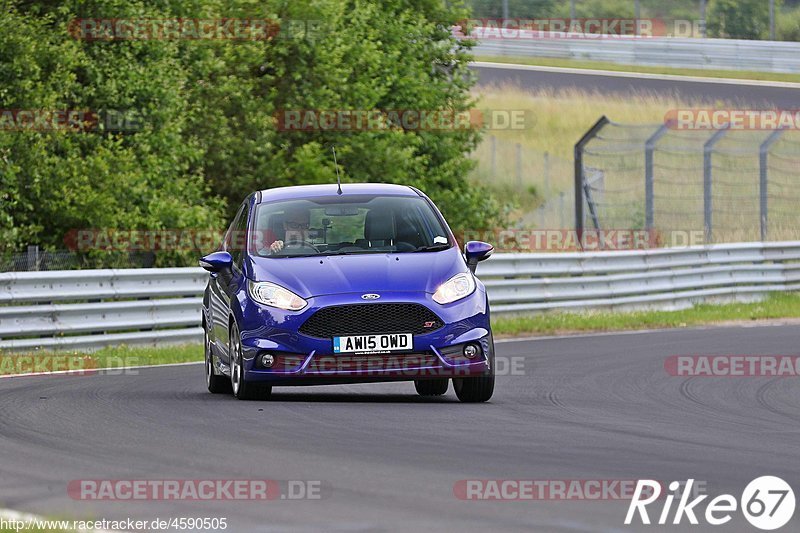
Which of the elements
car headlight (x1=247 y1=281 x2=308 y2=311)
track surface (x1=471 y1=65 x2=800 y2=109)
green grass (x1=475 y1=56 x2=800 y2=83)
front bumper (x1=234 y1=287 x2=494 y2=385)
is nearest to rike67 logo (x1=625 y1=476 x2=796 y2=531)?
front bumper (x1=234 y1=287 x2=494 y2=385)

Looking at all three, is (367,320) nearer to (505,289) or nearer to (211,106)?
(505,289)

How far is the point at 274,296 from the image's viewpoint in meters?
11.4

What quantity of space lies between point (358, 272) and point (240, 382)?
3.94 feet

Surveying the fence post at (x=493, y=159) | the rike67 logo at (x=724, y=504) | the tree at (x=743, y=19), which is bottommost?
the fence post at (x=493, y=159)

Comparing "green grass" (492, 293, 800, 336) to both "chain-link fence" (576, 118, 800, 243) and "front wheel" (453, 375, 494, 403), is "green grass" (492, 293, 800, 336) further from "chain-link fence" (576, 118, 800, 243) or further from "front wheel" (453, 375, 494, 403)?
"front wheel" (453, 375, 494, 403)

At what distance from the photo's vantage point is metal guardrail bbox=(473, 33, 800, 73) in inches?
1939

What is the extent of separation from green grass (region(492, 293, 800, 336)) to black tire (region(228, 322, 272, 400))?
9.27 meters

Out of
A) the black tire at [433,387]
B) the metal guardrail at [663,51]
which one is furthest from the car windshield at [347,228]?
the metal guardrail at [663,51]

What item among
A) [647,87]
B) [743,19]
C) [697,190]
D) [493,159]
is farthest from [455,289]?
[743,19]

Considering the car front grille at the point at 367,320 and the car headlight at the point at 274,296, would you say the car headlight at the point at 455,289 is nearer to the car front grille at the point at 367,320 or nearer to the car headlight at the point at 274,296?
the car front grille at the point at 367,320

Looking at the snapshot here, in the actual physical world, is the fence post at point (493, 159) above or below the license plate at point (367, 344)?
below

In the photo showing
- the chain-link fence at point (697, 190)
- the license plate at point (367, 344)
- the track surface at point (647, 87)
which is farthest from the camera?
the track surface at point (647, 87)

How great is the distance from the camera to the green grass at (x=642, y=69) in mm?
49750

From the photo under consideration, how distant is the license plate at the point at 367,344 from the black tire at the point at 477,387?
0.73 m
